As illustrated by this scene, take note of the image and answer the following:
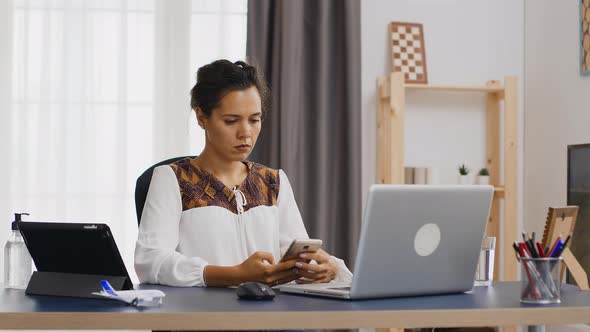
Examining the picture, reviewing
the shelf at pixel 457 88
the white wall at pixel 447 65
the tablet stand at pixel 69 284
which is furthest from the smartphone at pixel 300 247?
the white wall at pixel 447 65

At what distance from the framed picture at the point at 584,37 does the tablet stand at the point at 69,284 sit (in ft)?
8.19

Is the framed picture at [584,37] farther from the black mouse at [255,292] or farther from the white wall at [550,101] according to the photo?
the black mouse at [255,292]

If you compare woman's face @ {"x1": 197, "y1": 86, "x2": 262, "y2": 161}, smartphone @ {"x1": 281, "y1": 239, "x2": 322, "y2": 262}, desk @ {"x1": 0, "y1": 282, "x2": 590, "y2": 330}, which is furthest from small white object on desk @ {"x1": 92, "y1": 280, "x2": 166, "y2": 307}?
woman's face @ {"x1": 197, "y1": 86, "x2": 262, "y2": 161}

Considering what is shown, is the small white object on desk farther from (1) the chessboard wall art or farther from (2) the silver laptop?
(1) the chessboard wall art

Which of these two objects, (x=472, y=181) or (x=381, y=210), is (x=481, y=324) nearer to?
(x=381, y=210)

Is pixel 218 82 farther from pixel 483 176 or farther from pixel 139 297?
pixel 483 176

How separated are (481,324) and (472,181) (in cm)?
253

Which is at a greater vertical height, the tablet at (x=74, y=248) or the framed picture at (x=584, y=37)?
the framed picture at (x=584, y=37)

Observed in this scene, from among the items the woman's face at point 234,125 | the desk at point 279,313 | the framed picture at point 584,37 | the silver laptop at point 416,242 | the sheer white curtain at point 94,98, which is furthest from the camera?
the sheer white curtain at point 94,98

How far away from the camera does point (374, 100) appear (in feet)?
13.1

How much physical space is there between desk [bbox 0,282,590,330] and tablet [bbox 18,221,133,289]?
0.09 meters

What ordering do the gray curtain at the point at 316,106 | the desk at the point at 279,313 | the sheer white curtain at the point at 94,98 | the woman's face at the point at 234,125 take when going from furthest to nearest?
the gray curtain at the point at 316,106, the sheer white curtain at the point at 94,98, the woman's face at the point at 234,125, the desk at the point at 279,313

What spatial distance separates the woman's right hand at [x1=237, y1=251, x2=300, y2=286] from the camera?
187cm

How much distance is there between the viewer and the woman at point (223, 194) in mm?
2207
